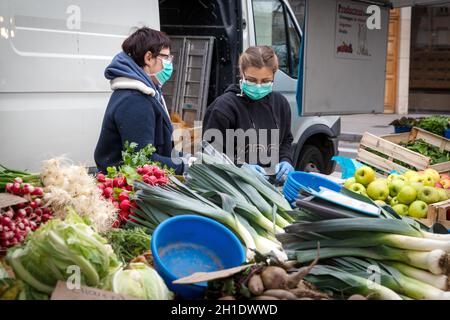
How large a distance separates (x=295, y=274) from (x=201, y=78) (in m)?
5.23

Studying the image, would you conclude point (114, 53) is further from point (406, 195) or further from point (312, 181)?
point (406, 195)

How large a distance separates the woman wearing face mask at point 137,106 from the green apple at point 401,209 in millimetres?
1306

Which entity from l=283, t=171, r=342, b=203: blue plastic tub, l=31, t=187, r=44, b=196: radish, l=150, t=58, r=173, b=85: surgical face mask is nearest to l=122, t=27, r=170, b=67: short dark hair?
l=150, t=58, r=173, b=85: surgical face mask

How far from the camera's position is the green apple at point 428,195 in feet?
11.5

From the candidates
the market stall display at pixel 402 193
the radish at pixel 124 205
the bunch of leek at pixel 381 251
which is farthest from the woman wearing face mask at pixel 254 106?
the bunch of leek at pixel 381 251

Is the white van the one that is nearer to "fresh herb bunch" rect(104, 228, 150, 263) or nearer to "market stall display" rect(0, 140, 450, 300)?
"market stall display" rect(0, 140, 450, 300)

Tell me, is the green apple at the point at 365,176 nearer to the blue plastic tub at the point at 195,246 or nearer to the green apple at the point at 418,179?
the green apple at the point at 418,179

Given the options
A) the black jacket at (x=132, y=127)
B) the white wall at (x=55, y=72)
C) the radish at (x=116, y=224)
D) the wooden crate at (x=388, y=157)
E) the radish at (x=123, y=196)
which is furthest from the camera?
the wooden crate at (x=388, y=157)

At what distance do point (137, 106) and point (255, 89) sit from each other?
2.91 feet

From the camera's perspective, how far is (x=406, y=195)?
3.49m

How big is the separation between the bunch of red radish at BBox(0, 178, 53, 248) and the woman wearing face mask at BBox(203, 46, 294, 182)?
185cm

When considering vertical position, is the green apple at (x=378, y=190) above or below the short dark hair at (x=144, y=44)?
below

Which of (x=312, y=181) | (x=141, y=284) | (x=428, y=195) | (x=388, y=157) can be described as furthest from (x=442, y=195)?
(x=141, y=284)
